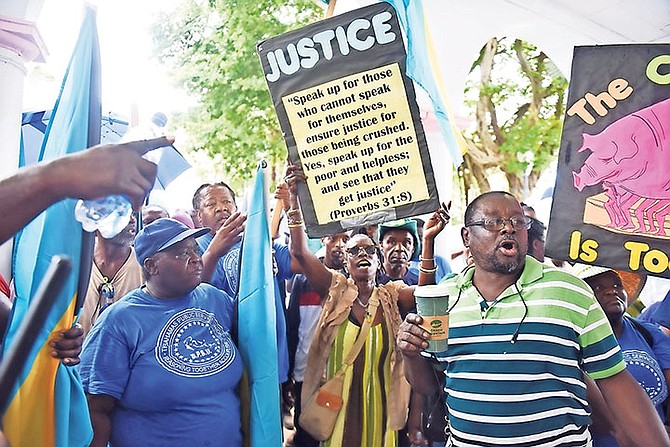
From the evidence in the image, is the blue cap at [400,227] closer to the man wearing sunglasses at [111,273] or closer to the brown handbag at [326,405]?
the brown handbag at [326,405]

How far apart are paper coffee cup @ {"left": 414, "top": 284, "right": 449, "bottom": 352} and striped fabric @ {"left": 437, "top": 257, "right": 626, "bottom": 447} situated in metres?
0.21

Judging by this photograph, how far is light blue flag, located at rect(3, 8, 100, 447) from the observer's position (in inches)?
80.0

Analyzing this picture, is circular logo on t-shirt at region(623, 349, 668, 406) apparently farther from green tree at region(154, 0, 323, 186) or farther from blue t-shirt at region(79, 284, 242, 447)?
green tree at region(154, 0, 323, 186)

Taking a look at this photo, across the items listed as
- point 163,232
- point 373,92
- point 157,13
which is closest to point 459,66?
point 373,92

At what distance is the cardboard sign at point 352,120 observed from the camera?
3027mm

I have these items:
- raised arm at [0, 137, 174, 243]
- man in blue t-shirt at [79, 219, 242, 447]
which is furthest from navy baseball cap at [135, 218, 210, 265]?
raised arm at [0, 137, 174, 243]

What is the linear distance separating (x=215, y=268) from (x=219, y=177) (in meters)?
9.65

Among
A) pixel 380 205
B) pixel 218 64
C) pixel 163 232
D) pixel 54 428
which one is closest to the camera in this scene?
pixel 54 428

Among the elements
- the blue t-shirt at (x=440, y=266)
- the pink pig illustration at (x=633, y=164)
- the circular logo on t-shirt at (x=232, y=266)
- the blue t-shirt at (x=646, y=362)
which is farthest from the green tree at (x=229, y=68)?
the blue t-shirt at (x=646, y=362)

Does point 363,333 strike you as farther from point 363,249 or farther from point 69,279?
point 69,279

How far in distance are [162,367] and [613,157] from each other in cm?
226

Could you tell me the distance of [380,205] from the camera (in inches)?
120

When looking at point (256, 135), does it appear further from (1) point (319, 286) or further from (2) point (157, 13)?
(1) point (319, 286)

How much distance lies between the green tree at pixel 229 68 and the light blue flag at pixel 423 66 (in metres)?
6.59
